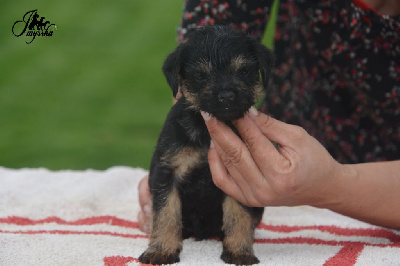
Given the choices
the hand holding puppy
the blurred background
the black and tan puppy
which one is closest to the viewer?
the hand holding puppy

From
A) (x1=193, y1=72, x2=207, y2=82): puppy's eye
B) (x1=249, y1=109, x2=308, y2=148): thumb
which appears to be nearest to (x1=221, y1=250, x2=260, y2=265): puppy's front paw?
(x1=249, y1=109, x2=308, y2=148): thumb

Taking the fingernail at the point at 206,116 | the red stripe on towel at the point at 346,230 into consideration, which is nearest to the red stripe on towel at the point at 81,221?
the red stripe on towel at the point at 346,230

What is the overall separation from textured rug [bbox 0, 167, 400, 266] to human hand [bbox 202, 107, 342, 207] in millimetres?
337

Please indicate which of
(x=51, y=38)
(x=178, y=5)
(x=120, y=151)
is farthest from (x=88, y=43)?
(x=120, y=151)

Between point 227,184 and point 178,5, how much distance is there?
27.6ft

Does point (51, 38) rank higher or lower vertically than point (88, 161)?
higher

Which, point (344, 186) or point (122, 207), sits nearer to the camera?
point (344, 186)

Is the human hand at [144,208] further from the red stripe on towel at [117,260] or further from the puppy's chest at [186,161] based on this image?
the red stripe on towel at [117,260]

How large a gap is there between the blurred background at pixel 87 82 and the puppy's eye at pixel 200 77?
5.03m

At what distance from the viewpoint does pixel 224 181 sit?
3.16 meters

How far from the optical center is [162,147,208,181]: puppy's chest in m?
3.26

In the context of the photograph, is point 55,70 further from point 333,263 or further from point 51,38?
point 333,263

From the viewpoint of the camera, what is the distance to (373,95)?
4531 mm

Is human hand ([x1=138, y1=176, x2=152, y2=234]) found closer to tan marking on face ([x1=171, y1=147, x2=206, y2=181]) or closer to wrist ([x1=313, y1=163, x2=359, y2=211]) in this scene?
tan marking on face ([x1=171, y1=147, x2=206, y2=181])
